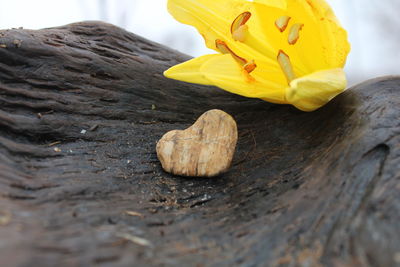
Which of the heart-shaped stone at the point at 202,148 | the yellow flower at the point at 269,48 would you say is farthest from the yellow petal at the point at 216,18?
the heart-shaped stone at the point at 202,148

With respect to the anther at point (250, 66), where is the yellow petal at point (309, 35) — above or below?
above

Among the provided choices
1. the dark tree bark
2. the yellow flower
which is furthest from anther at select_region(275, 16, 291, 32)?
the dark tree bark

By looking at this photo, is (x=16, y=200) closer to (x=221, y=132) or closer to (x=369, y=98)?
(x=221, y=132)

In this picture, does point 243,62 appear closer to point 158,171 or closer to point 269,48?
point 269,48

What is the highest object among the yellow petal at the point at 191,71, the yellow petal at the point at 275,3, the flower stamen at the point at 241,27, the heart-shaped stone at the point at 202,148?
the yellow petal at the point at 275,3

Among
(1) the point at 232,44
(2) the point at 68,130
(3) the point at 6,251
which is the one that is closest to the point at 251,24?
(1) the point at 232,44

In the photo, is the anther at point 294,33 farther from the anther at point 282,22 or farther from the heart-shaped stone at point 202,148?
the heart-shaped stone at point 202,148
